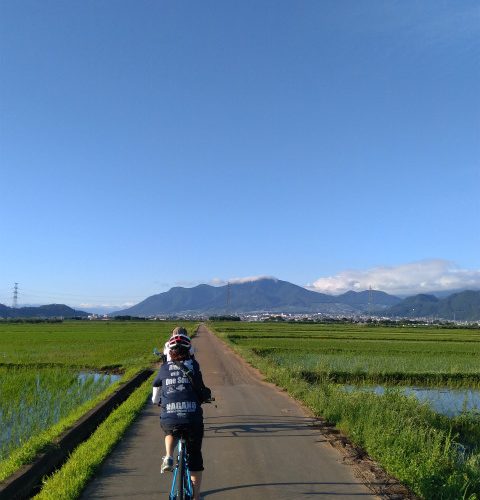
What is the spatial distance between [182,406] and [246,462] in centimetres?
244

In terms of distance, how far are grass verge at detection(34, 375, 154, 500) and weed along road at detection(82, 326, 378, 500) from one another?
119mm

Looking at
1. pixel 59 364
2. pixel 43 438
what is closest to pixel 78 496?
pixel 43 438

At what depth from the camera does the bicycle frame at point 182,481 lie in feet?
13.7

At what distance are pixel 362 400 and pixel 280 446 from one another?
371 cm

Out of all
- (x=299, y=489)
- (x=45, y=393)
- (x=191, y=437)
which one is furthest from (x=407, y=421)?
(x=45, y=393)

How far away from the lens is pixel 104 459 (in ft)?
21.0

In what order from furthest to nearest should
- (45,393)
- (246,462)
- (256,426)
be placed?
(45,393)
(256,426)
(246,462)

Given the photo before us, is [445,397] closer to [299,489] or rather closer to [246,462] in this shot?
[246,462]

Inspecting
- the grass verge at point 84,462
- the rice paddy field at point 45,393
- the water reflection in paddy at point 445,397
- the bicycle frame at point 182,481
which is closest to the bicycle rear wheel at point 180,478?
the bicycle frame at point 182,481

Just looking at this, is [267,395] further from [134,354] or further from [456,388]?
[134,354]

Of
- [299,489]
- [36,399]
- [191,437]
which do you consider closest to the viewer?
[191,437]

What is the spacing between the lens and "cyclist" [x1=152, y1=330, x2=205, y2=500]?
4.44 m

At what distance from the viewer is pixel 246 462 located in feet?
21.1

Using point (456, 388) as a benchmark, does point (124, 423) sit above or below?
above
